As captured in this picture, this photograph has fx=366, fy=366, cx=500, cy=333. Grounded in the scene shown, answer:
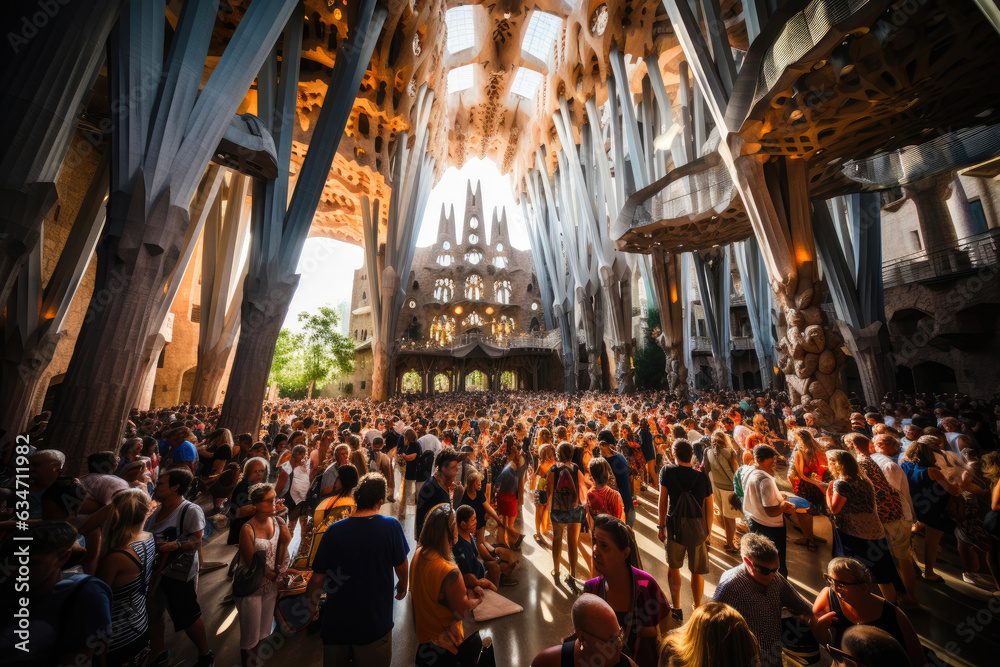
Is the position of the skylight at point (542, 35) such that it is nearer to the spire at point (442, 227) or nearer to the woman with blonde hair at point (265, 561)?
the spire at point (442, 227)

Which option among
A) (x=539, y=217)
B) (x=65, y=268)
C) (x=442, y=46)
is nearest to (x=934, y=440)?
(x=65, y=268)

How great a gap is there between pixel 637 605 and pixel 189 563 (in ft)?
9.62

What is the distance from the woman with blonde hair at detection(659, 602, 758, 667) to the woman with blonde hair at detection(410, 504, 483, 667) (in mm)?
989

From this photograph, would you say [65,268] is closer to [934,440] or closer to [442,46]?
[934,440]

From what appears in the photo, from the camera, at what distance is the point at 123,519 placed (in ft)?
6.52

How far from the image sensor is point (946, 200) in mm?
17312

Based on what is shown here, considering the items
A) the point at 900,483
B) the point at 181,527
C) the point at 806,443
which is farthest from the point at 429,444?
the point at 900,483

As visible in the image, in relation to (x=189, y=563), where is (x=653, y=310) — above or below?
above

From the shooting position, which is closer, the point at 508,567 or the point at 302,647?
the point at 302,647

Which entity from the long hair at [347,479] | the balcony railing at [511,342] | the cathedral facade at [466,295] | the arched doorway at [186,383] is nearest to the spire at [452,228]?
the cathedral facade at [466,295]

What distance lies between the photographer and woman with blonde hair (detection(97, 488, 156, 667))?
191 cm

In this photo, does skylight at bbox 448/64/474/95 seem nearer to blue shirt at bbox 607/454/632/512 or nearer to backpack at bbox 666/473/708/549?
blue shirt at bbox 607/454/632/512

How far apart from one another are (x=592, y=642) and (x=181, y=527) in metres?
2.84

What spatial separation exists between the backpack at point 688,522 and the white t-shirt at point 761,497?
481mm
